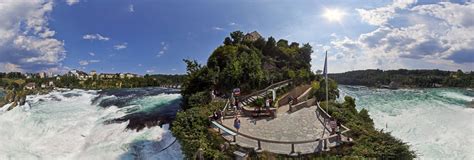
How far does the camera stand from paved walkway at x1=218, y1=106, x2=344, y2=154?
12.3m

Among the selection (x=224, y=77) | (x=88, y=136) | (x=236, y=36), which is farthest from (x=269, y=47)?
(x=88, y=136)

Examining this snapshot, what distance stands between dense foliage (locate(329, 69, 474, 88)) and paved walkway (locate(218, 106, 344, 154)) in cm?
4795

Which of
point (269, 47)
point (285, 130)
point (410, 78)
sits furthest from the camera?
point (410, 78)

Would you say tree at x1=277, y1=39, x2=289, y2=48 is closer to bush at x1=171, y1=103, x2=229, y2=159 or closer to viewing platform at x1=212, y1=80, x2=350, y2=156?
viewing platform at x1=212, y1=80, x2=350, y2=156

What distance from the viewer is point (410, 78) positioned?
7275 centimetres

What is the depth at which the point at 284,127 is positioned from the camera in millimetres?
15406

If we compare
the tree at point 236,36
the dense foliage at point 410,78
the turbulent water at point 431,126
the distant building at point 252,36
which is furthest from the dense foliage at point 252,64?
the dense foliage at point 410,78

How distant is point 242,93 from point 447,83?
62.2 m

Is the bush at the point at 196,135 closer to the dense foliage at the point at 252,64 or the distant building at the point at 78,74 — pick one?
the dense foliage at the point at 252,64

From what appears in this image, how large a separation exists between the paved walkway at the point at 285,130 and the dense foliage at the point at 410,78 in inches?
1888

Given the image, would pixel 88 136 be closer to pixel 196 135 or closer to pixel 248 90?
pixel 196 135

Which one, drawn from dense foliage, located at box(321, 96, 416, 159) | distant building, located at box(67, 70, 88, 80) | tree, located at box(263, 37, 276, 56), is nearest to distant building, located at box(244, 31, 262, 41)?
tree, located at box(263, 37, 276, 56)

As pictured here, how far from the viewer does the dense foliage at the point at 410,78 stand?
67.6 metres

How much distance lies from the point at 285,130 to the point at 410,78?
69377mm
